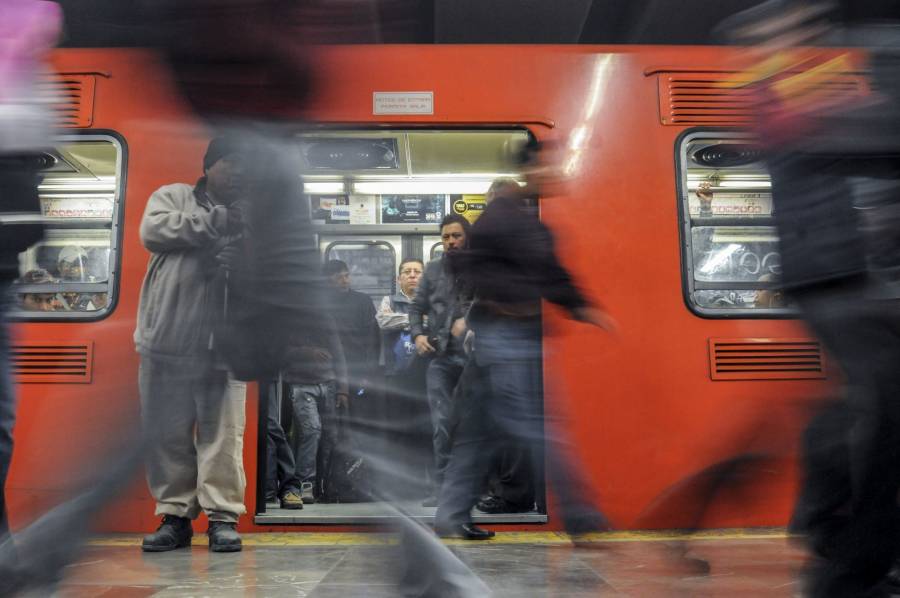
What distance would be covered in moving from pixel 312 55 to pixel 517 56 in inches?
118

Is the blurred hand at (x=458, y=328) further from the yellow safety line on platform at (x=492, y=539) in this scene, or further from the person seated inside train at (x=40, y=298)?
the person seated inside train at (x=40, y=298)

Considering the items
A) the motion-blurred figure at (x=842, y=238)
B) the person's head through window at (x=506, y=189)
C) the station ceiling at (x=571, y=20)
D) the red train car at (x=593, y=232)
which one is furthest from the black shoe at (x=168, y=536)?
the station ceiling at (x=571, y=20)

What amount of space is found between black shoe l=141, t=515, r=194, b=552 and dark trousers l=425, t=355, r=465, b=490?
4.73 feet

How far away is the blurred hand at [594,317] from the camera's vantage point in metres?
2.31

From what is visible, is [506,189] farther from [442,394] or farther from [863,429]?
[442,394]

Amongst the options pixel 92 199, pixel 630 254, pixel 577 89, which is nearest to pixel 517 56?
pixel 577 89

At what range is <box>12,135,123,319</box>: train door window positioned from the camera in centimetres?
383

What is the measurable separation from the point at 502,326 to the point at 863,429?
1375 millimetres

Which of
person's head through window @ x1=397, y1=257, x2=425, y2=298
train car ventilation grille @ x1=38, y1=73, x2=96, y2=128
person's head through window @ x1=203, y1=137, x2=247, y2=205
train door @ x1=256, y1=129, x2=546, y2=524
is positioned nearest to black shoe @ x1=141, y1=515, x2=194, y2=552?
train door @ x1=256, y1=129, x2=546, y2=524

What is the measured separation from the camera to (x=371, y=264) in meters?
5.38

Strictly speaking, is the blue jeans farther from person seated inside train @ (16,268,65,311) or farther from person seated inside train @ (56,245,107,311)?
person seated inside train @ (16,268,65,311)

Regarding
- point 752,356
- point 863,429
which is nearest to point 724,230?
point 752,356

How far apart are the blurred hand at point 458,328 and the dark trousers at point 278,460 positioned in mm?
1158

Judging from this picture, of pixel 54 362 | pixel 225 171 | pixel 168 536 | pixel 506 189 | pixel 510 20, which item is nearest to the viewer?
pixel 225 171
